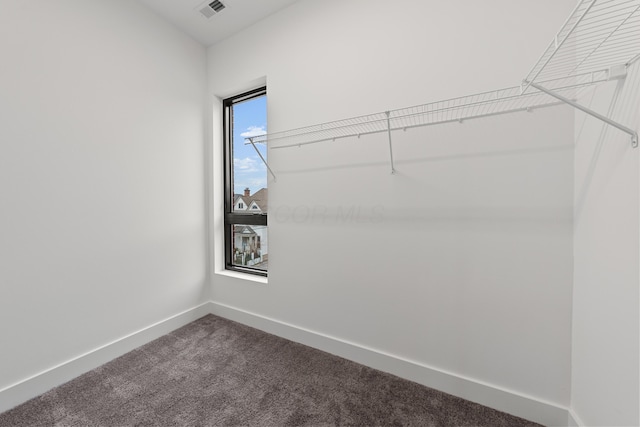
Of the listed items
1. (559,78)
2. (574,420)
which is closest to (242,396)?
(574,420)

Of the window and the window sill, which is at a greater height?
the window

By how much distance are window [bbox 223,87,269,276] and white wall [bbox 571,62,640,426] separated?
1998 millimetres

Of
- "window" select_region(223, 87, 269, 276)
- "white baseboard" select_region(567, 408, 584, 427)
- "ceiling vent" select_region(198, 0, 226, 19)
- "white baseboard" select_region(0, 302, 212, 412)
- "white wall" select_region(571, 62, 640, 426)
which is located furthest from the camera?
"window" select_region(223, 87, 269, 276)

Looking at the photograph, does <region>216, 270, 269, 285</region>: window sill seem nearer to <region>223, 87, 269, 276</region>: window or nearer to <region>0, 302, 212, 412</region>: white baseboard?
<region>223, 87, 269, 276</region>: window

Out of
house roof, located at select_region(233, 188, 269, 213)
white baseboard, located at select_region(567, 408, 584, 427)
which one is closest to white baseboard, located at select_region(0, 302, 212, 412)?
house roof, located at select_region(233, 188, 269, 213)

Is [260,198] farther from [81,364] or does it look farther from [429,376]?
[429,376]

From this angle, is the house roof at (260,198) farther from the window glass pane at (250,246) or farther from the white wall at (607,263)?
the white wall at (607,263)

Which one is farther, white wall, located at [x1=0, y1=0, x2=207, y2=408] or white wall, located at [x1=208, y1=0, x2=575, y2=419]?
white wall, located at [x1=0, y1=0, x2=207, y2=408]

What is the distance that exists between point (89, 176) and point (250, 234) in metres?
1.25

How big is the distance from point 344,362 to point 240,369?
0.71m

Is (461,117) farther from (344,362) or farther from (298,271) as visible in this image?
(344,362)

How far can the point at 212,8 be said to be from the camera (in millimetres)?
1939

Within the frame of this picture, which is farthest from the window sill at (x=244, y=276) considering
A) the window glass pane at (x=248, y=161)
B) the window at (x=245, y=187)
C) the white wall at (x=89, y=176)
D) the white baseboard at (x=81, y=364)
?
the window glass pane at (x=248, y=161)

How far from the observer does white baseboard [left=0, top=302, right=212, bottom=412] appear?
1.36 metres
